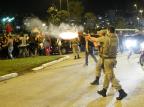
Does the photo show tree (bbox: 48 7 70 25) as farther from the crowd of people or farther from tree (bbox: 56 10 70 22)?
the crowd of people

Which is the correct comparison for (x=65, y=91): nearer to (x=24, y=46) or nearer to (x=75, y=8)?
(x=24, y=46)

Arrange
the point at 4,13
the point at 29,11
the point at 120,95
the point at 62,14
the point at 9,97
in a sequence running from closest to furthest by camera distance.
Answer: the point at 120,95 < the point at 9,97 < the point at 62,14 < the point at 4,13 < the point at 29,11

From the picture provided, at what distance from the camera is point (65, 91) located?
41.0 ft

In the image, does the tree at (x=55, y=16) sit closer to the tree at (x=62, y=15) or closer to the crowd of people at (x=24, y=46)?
the tree at (x=62, y=15)

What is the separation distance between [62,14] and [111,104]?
35.0m

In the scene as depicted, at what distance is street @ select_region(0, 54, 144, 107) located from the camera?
10.5 metres

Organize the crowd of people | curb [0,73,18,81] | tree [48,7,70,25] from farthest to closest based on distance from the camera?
tree [48,7,70,25]
the crowd of people
curb [0,73,18,81]

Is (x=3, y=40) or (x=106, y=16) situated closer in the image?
(x=3, y=40)

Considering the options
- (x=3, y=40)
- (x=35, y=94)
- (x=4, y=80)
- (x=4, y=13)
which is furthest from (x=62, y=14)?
(x=35, y=94)

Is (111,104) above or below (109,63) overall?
below

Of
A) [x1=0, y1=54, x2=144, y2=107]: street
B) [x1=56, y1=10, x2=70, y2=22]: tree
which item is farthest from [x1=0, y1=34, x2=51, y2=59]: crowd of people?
[x1=56, y1=10, x2=70, y2=22]: tree

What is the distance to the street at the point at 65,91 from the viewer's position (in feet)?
34.4

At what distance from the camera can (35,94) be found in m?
12.2

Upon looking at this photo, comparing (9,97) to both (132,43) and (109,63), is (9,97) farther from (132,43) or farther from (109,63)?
(132,43)
